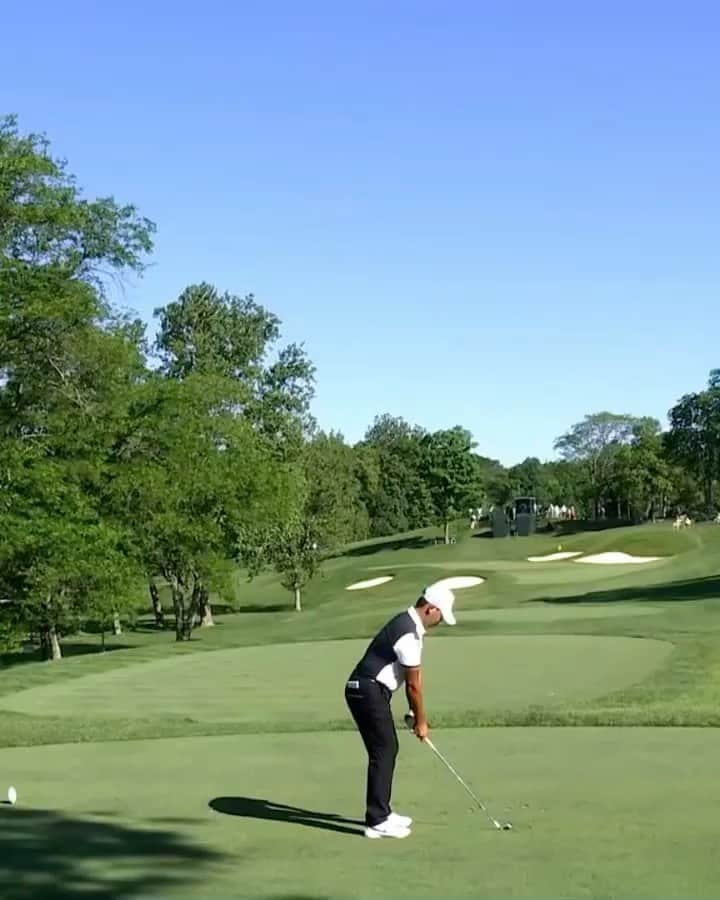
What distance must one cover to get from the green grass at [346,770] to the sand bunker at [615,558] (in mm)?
40688

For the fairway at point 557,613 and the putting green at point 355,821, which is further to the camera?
the fairway at point 557,613

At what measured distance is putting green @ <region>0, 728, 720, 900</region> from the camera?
24.0ft

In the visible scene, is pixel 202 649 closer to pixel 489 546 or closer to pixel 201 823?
pixel 201 823

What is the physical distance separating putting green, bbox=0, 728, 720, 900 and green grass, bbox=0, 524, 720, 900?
28 mm

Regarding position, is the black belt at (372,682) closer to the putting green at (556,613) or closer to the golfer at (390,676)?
the golfer at (390,676)

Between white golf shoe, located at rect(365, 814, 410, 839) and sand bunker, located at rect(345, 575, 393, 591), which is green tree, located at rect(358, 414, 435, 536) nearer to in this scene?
sand bunker, located at rect(345, 575, 393, 591)

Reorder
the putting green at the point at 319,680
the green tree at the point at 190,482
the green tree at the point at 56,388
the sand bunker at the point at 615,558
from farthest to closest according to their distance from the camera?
the sand bunker at the point at 615,558 → the green tree at the point at 190,482 → the green tree at the point at 56,388 → the putting green at the point at 319,680

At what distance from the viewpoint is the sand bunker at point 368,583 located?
64.1 meters

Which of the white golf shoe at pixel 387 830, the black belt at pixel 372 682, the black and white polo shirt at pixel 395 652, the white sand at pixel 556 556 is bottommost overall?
the white sand at pixel 556 556

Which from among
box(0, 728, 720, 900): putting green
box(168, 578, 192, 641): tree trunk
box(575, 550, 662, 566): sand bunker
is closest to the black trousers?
box(0, 728, 720, 900): putting green

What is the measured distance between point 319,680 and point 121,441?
58.9 ft

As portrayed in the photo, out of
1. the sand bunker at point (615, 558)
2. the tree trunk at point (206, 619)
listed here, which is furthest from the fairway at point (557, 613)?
the sand bunker at point (615, 558)

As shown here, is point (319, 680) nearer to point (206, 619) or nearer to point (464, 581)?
point (206, 619)

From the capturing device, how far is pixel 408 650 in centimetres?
927
